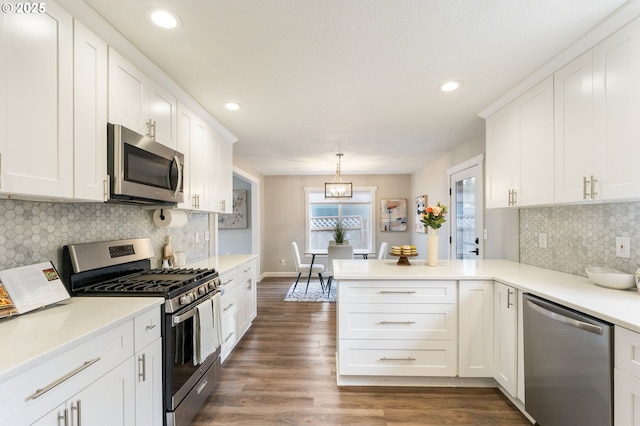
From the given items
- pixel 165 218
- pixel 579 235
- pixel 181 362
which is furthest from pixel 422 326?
pixel 165 218

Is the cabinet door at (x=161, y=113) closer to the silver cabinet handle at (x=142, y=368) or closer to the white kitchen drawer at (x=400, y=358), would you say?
the silver cabinet handle at (x=142, y=368)

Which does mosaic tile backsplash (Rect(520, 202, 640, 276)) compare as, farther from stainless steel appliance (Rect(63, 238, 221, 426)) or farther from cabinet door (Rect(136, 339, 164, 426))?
cabinet door (Rect(136, 339, 164, 426))

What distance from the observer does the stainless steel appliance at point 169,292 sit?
1.62 meters

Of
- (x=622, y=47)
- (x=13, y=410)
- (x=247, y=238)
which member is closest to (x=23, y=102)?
(x=13, y=410)

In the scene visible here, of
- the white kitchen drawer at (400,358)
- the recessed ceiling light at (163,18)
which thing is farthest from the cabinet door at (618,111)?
the recessed ceiling light at (163,18)

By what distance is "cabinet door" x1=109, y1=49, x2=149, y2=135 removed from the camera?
1659mm

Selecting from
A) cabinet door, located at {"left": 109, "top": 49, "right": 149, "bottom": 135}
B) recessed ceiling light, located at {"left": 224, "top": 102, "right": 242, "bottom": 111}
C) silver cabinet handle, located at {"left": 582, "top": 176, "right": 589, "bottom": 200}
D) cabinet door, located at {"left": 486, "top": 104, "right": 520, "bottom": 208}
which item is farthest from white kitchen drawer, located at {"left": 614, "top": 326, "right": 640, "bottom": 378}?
recessed ceiling light, located at {"left": 224, "top": 102, "right": 242, "bottom": 111}

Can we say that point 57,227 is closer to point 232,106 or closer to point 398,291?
point 232,106

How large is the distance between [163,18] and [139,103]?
1.97ft

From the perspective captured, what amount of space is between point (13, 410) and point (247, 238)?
5.53 m

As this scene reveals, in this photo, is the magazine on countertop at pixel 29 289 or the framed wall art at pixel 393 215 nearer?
the magazine on countertop at pixel 29 289

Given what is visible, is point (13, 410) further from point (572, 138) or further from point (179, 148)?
point (572, 138)

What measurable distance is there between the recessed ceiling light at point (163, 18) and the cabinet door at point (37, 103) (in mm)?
359

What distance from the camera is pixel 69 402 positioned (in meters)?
1.04
